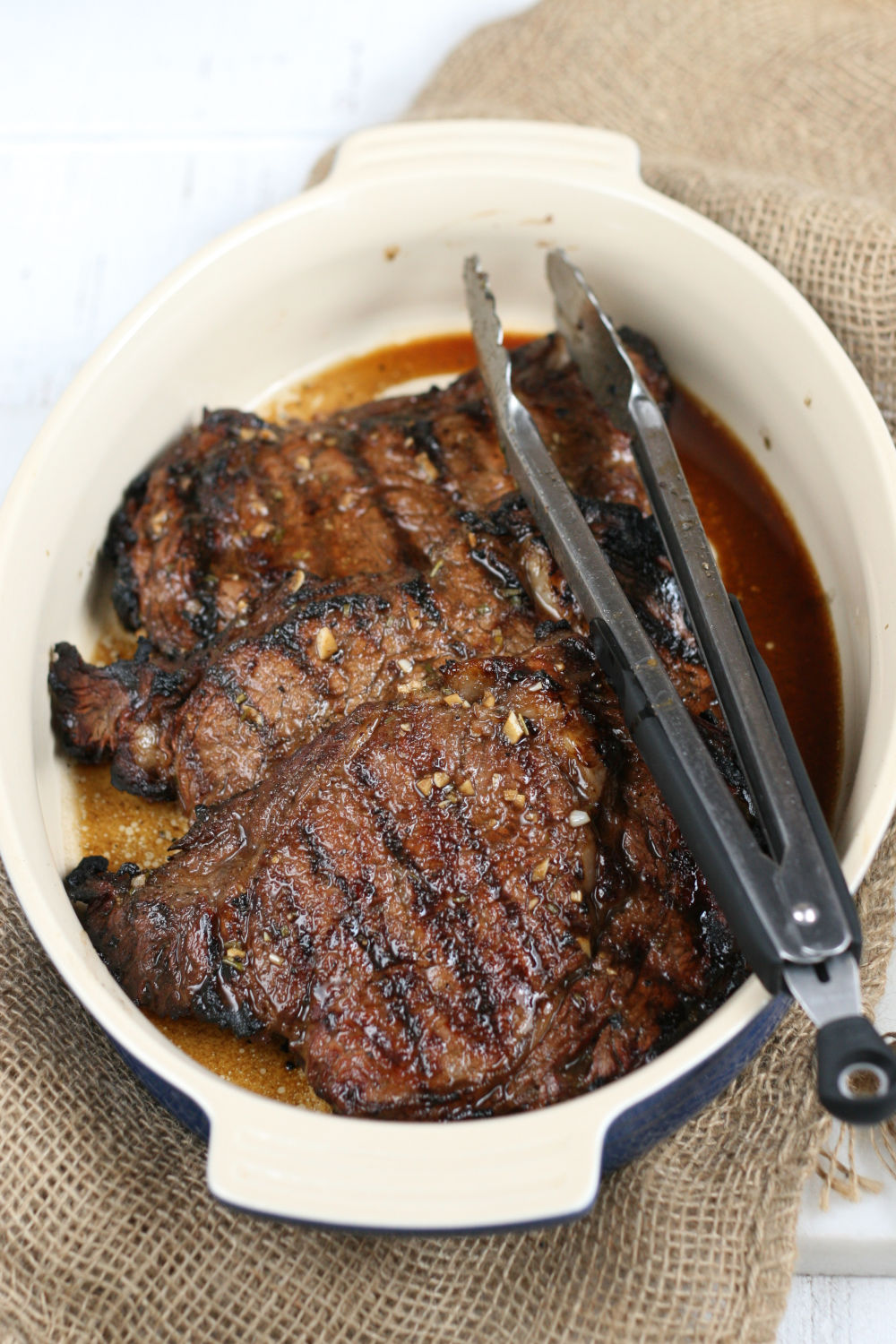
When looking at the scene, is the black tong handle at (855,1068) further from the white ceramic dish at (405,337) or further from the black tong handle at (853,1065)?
the white ceramic dish at (405,337)

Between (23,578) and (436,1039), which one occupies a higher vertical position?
(23,578)

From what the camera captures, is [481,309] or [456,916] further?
[481,309]

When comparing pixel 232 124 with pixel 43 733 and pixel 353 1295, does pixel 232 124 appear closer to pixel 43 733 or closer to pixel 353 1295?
pixel 43 733

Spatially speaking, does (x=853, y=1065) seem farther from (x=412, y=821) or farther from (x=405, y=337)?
(x=405, y=337)

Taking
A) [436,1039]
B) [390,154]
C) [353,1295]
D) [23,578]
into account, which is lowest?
[353,1295]

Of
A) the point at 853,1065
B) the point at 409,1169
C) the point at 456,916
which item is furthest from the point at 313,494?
the point at 853,1065

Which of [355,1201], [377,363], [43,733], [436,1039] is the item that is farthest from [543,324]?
[355,1201]

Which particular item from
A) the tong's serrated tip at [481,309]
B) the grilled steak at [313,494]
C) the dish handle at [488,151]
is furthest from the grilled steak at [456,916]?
the dish handle at [488,151]
